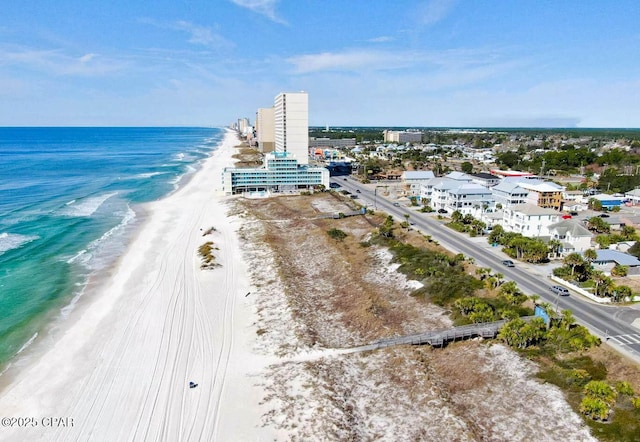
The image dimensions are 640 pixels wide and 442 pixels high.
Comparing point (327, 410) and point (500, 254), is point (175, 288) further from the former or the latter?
point (500, 254)

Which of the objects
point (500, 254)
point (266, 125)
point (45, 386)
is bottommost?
point (45, 386)

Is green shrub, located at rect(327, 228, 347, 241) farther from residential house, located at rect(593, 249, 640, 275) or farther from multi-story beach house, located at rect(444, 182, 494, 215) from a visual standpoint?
residential house, located at rect(593, 249, 640, 275)

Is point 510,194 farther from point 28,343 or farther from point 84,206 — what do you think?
point 84,206

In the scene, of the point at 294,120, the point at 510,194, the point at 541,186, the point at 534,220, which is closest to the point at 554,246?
the point at 534,220

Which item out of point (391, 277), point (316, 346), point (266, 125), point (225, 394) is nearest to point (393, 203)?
point (391, 277)

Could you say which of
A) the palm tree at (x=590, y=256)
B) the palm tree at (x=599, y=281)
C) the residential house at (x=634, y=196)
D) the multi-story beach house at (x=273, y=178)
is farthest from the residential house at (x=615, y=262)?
the multi-story beach house at (x=273, y=178)

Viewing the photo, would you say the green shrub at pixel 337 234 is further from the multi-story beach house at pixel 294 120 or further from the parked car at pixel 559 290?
the multi-story beach house at pixel 294 120

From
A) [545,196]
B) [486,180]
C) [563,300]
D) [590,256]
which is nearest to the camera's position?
[563,300]
